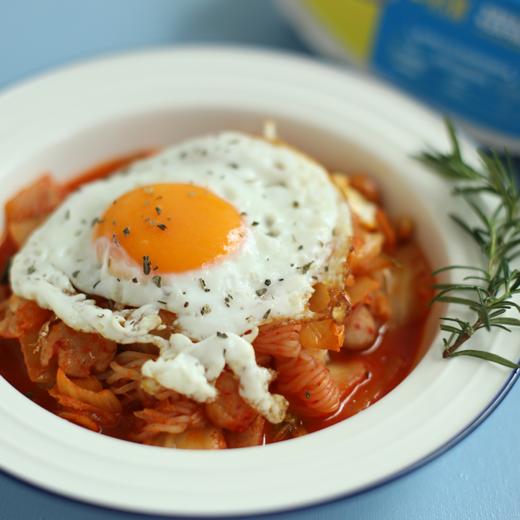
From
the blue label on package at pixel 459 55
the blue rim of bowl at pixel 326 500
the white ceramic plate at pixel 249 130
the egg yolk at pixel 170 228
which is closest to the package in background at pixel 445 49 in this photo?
the blue label on package at pixel 459 55

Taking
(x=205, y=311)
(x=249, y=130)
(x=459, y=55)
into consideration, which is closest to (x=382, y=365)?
(x=205, y=311)

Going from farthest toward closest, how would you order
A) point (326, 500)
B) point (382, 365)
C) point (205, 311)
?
point (382, 365) → point (205, 311) → point (326, 500)

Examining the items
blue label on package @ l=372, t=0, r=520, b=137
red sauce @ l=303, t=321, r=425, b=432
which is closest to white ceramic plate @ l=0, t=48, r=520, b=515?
red sauce @ l=303, t=321, r=425, b=432

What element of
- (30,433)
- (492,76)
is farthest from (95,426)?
(492,76)

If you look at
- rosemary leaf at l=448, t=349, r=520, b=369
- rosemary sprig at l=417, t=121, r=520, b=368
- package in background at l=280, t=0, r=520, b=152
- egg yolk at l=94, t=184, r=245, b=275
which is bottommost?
egg yolk at l=94, t=184, r=245, b=275

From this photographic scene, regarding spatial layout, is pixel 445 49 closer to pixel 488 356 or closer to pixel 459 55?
pixel 459 55

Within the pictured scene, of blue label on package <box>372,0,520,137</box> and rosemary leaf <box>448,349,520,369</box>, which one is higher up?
blue label on package <box>372,0,520,137</box>

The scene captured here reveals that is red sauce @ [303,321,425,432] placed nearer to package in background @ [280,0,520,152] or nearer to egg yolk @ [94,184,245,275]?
egg yolk @ [94,184,245,275]
